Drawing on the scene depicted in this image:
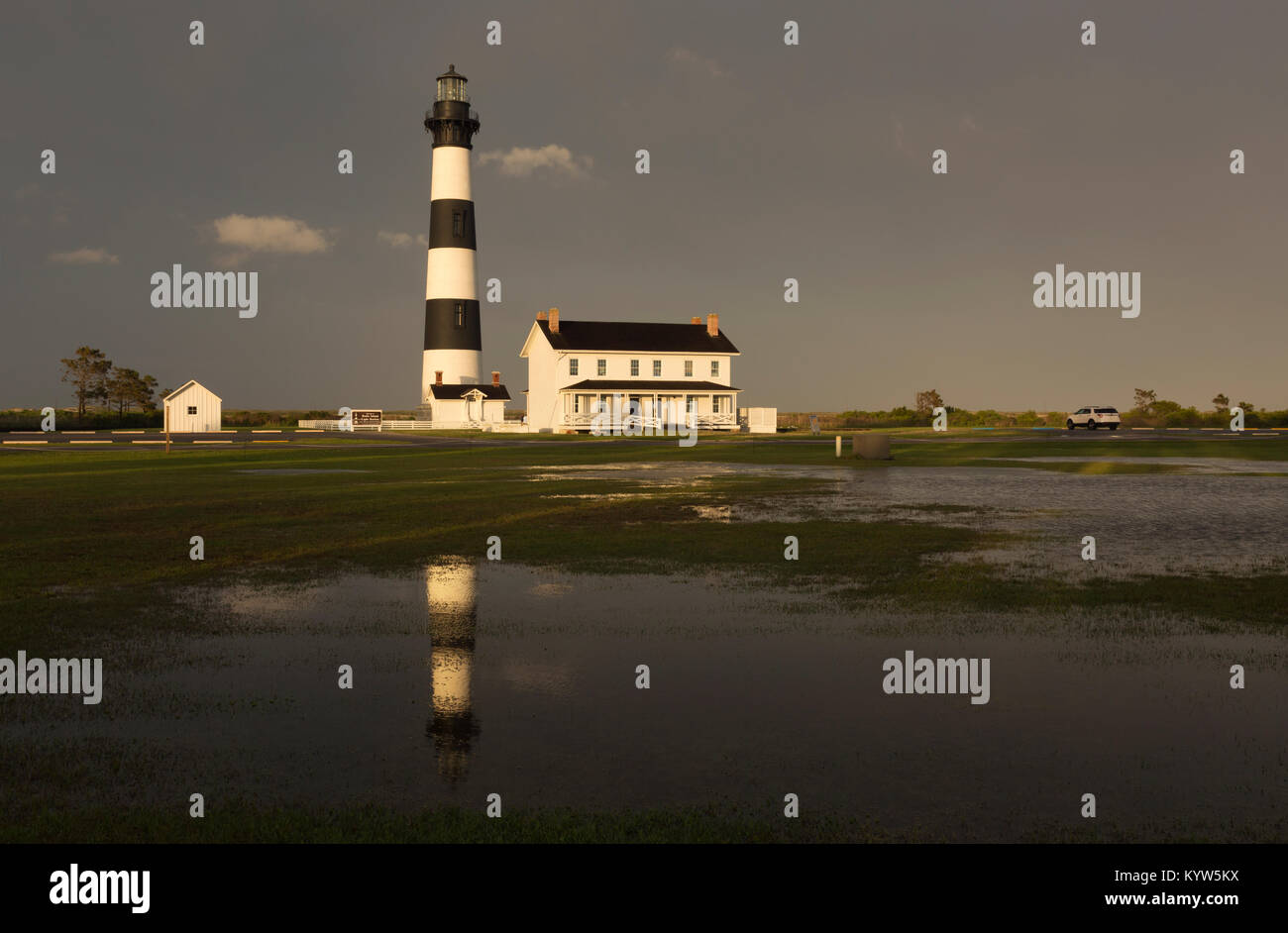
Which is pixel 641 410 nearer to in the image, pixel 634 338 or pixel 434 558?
pixel 634 338

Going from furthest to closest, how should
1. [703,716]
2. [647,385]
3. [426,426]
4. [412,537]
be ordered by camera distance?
[426,426] < [647,385] < [412,537] < [703,716]

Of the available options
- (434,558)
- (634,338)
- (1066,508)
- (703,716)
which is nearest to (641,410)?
(634,338)

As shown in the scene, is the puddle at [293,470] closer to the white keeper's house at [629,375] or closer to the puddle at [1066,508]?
the puddle at [1066,508]

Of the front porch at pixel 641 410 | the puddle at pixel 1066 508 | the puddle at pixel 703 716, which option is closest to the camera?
the puddle at pixel 703 716

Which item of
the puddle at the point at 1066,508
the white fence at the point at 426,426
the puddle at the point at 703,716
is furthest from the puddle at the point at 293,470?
the white fence at the point at 426,426

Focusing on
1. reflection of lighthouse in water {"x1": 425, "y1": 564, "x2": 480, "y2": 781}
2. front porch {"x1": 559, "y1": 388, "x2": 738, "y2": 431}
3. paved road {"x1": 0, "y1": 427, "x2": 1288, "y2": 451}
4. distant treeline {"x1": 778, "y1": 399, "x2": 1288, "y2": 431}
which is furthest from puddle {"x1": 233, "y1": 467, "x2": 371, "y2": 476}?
distant treeline {"x1": 778, "y1": 399, "x2": 1288, "y2": 431}
